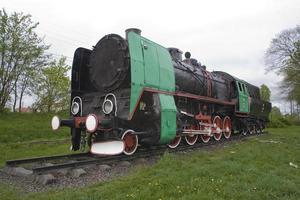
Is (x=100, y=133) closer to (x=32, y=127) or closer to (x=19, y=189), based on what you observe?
(x=19, y=189)

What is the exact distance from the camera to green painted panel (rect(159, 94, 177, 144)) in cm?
793

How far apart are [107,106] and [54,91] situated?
22843mm

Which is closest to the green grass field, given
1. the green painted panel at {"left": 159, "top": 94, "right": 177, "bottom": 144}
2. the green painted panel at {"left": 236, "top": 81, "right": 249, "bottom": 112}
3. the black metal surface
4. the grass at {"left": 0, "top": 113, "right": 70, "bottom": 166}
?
the green painted panel at {"left": 159, "top": 94, "right": 177, "bottom": 144}

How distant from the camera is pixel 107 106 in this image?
7.64 m

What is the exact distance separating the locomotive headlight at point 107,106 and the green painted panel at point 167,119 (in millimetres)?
1323

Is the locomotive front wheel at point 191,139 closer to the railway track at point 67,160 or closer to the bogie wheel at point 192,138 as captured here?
the bogie wheel at point 192,138

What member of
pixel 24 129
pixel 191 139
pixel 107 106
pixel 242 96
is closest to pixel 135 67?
pixel 107 106

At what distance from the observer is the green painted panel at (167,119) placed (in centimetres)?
793

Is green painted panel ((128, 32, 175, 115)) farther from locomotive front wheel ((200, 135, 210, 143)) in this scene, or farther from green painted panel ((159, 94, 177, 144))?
locomotive front wheel ((200, 135, 210, 143))

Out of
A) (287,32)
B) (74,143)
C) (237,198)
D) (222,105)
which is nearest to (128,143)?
(74,143)

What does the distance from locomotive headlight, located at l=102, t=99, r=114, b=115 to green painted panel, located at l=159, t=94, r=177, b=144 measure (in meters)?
1.32

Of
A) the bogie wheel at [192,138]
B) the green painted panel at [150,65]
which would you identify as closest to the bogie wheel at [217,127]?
the bogie wheel at [192,138]

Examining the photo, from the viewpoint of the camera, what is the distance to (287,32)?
32062 millimetres

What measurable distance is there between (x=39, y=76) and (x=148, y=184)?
21070mm
